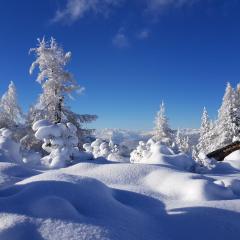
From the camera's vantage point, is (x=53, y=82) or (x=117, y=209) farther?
(x=53, y=82)

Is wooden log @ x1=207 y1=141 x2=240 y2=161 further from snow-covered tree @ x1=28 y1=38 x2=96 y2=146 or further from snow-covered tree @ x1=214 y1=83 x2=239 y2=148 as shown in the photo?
snow-covered tree @ x1=214 y1=83 x2=239 y2=148

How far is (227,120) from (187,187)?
37.4m

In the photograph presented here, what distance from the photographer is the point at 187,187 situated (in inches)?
252

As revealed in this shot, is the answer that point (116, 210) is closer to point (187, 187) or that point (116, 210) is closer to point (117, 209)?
point (117, 209)

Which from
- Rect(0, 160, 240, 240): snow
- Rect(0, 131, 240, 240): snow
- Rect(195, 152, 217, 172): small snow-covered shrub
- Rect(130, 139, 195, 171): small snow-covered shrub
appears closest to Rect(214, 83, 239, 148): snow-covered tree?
Rect(195, 152, 217, 172): small snow-covered shrub

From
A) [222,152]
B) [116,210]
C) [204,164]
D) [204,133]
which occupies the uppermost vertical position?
[204,133]

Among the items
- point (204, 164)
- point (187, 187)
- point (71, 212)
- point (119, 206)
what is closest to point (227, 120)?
point (204, 164)

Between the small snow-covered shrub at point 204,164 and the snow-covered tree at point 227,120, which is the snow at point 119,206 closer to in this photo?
the small snow-covered shrub at point 204,164

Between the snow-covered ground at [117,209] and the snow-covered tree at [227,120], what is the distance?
36.1 meters

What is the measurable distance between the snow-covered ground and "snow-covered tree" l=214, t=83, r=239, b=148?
36.1m

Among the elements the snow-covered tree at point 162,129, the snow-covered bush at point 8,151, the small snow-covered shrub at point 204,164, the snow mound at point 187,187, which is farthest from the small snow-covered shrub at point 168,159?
the snow-covered tree at point 162,129

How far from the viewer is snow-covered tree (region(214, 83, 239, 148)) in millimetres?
41562

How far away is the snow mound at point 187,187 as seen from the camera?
Answer: 241 inches

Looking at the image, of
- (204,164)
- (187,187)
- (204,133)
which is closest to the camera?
(187,187)
